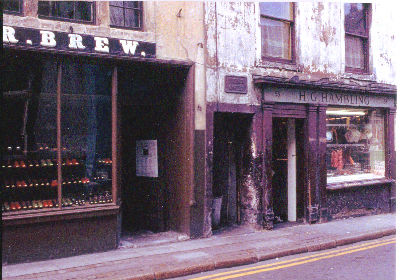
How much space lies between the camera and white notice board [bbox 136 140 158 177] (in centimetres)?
1033

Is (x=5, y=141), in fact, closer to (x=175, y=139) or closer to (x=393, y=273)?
(x=175, y=139)

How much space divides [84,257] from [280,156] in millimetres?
6222

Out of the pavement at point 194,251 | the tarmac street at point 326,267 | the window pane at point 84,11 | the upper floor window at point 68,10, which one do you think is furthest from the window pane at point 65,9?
the tarmac street at point 326,267

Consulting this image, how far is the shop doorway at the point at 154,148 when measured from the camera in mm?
9578

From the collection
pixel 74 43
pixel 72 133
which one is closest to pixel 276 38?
pixel 74 43

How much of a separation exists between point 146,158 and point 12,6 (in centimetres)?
446

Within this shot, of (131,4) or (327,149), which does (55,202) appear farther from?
(327,149)

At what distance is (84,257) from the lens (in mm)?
8055

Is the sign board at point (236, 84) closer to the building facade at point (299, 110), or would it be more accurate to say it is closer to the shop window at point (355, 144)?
the building facade at point (299, 110)

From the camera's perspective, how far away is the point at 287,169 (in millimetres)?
12188

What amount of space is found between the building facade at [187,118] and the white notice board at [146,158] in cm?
3

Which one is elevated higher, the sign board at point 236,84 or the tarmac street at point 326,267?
the sign board at point 236,84

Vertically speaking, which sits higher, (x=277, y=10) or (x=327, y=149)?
(x=277, y=10)

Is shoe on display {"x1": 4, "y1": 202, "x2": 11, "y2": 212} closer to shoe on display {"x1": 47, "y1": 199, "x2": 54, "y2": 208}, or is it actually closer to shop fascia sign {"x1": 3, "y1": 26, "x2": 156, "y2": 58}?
shoe on display {"x1": 47, "y1": 199, "x2": 54, "y2": 208}
